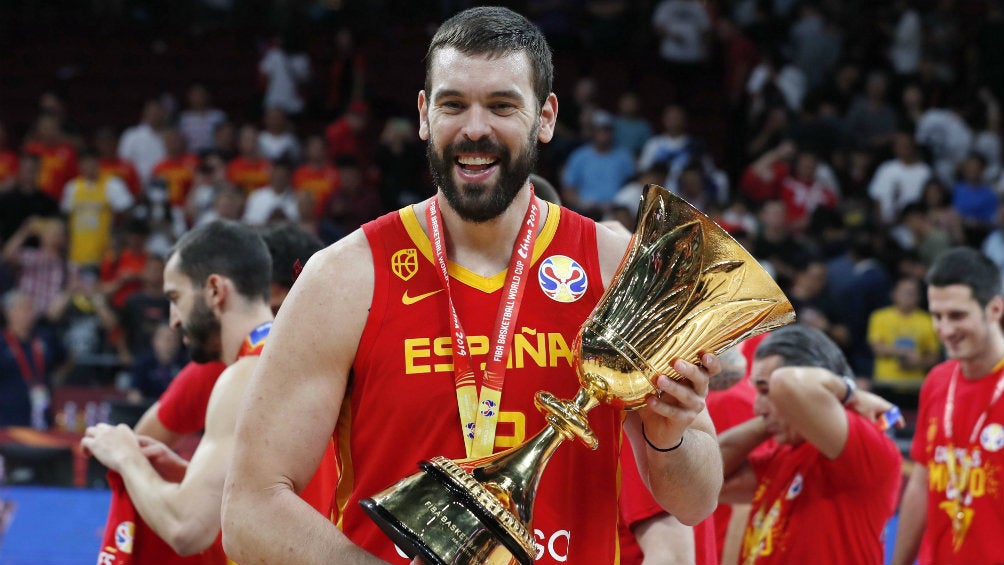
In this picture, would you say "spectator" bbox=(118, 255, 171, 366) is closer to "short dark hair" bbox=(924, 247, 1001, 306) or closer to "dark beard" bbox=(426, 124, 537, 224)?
"short dark hair" bbox=(924, 247, 1001, 306)

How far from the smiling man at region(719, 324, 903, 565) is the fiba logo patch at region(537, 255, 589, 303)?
2090mm

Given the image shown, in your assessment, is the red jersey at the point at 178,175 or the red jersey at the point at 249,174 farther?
the red jersey at the point at 178,175

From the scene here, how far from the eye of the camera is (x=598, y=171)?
13039 mm

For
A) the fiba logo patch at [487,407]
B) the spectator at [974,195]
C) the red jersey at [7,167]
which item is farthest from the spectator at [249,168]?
the fiba logo patch at [487,407]

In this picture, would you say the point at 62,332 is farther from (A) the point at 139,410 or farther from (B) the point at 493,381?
(B) the point at 493,381

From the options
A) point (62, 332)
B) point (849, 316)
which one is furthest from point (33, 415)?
point (849, 316)

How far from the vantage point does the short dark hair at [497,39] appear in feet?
8.62

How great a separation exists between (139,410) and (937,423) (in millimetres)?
5140

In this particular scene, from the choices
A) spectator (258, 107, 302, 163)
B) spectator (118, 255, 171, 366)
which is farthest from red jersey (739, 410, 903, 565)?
spectator (258, 107, 302, 163)

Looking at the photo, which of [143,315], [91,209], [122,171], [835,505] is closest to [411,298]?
[835,505]

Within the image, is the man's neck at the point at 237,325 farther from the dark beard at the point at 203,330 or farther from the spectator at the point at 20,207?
the spectator at the point at 20,207

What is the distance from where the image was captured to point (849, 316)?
1069 centimetres

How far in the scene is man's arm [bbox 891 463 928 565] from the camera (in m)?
5.68

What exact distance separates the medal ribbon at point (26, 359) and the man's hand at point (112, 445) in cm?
703
